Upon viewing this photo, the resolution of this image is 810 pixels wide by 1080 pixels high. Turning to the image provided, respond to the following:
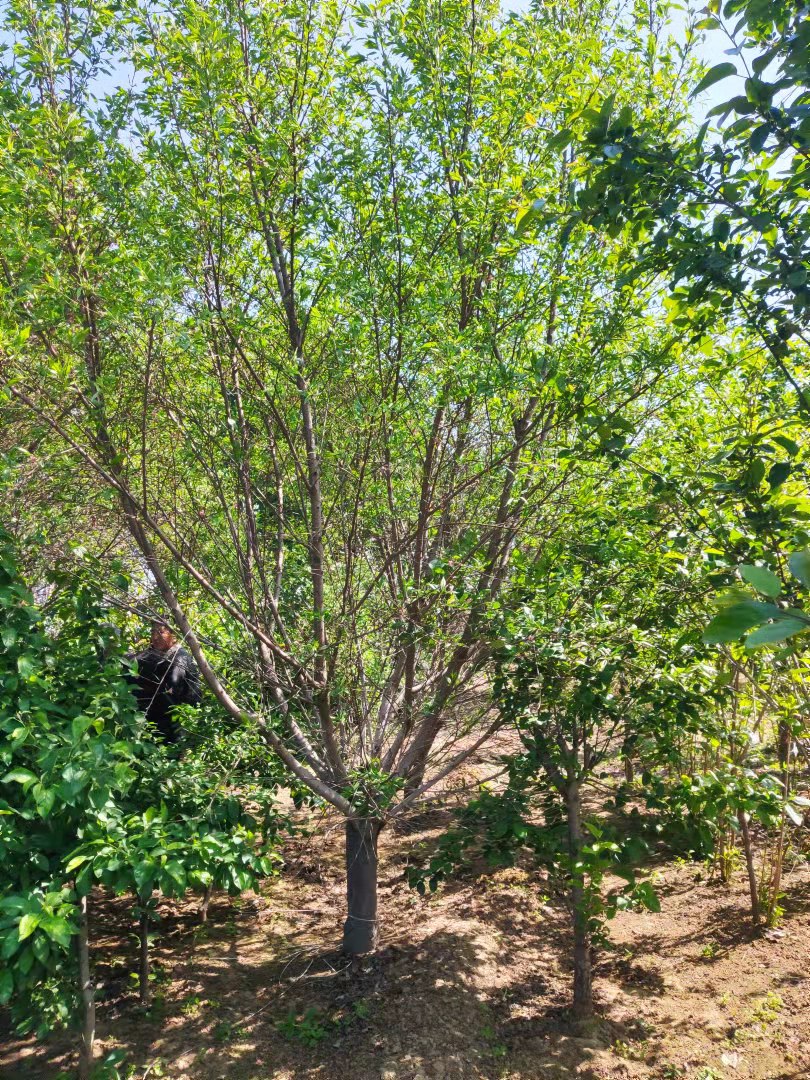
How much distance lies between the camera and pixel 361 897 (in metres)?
4.60

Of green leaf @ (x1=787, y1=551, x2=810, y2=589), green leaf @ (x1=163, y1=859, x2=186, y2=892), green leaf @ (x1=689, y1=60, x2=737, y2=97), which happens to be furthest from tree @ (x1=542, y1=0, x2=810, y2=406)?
green leaf @ (x1=163, y1=859, x2=186, y2=892)

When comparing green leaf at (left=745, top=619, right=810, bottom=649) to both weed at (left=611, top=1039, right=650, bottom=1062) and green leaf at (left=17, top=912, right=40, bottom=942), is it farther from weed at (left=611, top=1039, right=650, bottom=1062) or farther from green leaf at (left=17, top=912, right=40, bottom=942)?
weed at (left=611, top=1039, right=650, bottom=1062)

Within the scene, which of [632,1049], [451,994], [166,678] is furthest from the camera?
[166,678]

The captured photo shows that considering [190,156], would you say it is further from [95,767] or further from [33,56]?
[95,767]

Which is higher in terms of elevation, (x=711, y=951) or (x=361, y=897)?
(x=361, y=897)

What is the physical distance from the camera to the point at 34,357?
3.55 metres

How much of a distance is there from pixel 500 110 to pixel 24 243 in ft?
7.25

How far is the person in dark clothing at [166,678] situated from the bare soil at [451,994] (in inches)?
52.7

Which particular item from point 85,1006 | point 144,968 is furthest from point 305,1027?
point 85,1006

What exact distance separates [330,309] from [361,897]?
337cm

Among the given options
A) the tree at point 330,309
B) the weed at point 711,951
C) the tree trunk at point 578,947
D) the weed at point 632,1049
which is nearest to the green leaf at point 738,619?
the tree at point 330,309

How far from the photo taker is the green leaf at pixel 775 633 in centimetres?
82

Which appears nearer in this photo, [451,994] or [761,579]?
[761,579]

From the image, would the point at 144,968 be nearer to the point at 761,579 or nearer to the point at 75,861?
the point at 75,861
